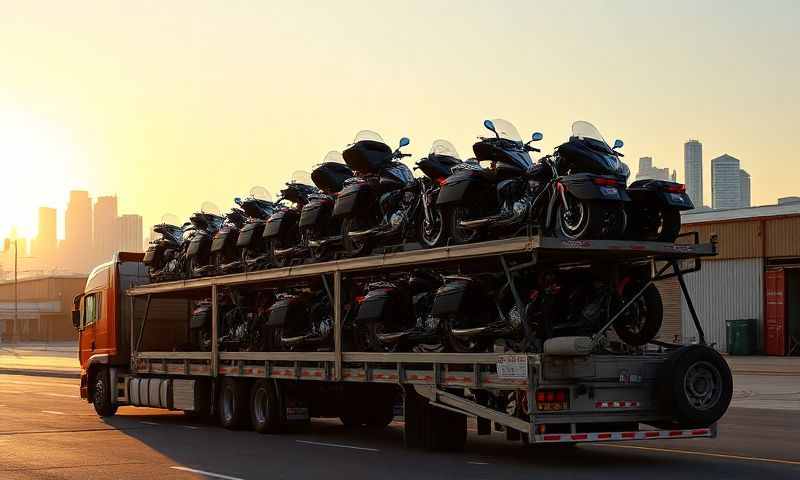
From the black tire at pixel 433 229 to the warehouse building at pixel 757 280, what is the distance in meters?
32.5

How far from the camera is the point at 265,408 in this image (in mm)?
18938

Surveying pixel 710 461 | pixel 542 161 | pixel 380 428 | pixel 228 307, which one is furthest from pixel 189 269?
pixel 710 461

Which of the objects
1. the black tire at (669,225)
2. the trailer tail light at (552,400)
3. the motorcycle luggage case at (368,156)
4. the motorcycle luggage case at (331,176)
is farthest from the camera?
the motorcycle luggage case at (331,176)

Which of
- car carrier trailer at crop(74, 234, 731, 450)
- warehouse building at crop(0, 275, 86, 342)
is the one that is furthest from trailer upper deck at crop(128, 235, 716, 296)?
warehouse building at crop(0, 275, 86, 342)

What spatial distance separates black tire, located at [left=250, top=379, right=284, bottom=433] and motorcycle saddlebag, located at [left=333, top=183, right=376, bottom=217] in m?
3.25

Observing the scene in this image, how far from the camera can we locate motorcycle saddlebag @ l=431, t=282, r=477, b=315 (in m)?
14.5

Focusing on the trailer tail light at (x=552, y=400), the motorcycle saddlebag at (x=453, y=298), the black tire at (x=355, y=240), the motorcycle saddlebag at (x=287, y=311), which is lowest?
the trailer tail light at (x=552, y=400)

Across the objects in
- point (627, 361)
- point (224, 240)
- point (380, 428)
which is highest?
point (224, 240)

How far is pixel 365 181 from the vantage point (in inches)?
681

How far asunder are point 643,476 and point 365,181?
6368mm

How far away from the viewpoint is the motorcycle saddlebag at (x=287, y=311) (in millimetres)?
18641

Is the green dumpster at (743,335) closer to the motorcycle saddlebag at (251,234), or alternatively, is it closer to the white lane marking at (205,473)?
the motorcycle saddlebag at (251,234)

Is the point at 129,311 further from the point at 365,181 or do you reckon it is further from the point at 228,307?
the point at 365,181

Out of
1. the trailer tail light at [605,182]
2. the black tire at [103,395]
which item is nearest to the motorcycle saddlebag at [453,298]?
the trailer tail light at [605,182]
